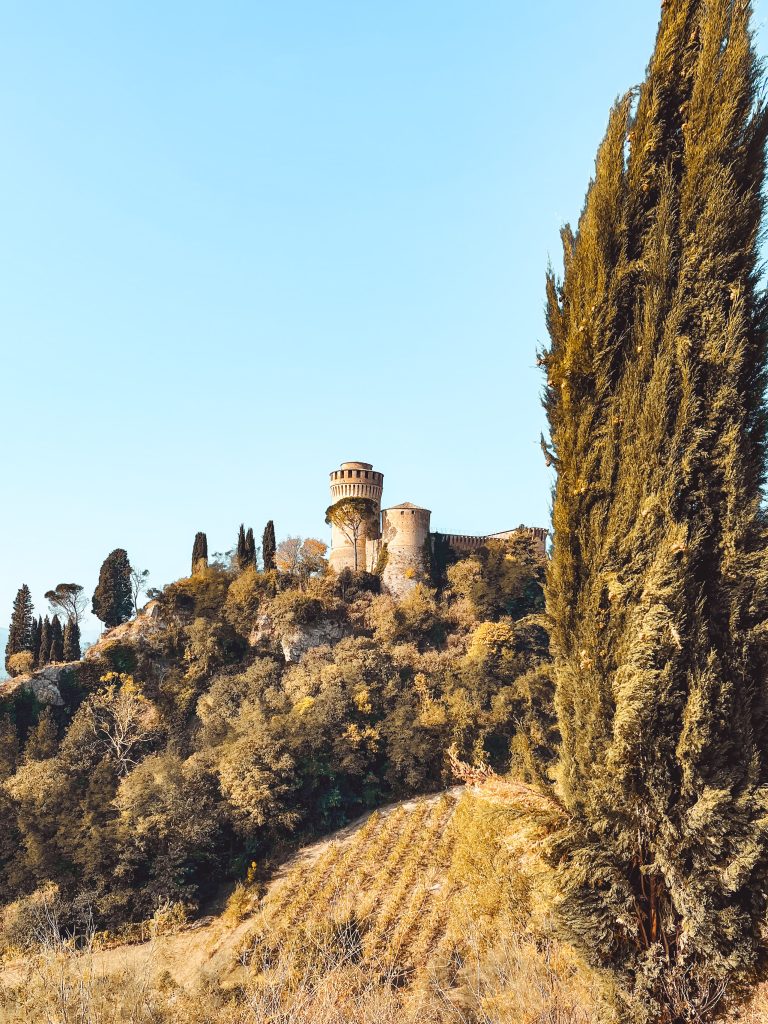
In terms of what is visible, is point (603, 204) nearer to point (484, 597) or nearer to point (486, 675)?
point (486, 675)

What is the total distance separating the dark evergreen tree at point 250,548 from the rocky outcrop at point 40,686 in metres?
13.1

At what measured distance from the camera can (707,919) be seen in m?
5.96

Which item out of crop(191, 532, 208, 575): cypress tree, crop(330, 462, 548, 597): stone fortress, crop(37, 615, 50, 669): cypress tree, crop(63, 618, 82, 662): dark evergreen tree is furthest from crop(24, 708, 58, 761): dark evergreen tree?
crop(330, 462, 548, 597): stone fortress

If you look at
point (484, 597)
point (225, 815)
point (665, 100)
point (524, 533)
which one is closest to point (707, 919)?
point (665, 100)

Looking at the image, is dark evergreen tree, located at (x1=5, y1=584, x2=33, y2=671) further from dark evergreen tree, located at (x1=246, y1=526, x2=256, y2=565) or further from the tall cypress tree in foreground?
the tall cypress tree in foreground

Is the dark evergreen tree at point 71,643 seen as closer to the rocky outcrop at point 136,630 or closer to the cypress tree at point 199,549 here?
the rocky outcrop at point 136,630

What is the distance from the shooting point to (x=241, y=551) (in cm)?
4419

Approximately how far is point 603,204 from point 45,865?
27921 millimetres

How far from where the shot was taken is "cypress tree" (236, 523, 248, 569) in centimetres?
4375

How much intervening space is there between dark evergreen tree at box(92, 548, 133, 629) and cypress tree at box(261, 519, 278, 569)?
948 centimetres

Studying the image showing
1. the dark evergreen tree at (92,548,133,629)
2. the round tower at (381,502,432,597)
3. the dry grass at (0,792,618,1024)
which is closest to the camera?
the dry grass at (0,792,618,1024)

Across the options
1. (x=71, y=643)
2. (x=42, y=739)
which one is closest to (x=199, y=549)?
(x=71, y=643)

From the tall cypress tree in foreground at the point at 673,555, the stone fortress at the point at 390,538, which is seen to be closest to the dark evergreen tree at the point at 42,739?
the stone fortress at the point at 390,538

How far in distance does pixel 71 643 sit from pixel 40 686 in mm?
6958
